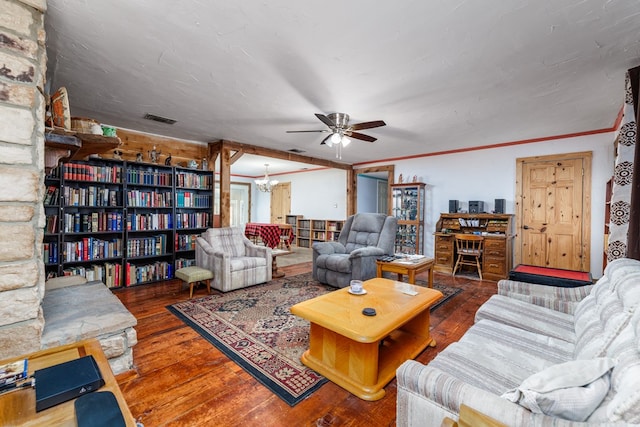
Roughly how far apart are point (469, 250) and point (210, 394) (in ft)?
14.6

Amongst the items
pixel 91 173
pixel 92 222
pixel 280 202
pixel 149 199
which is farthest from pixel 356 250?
pixel 280 202

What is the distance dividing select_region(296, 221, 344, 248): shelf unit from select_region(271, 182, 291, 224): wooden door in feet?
2.73

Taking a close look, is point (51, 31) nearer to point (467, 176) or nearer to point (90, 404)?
point (90, 404)

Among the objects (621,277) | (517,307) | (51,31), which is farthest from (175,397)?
(621,277)

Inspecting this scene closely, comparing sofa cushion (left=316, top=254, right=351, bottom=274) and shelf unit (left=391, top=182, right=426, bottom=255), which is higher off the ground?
shelf unit (left=391, top=182, right=426, bottom=255)

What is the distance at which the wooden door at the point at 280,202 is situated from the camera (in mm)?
9297

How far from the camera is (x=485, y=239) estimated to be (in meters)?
4.74

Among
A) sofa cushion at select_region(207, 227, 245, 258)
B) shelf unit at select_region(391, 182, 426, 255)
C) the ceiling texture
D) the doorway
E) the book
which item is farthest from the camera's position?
the doorway

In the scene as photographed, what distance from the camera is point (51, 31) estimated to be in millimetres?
1905

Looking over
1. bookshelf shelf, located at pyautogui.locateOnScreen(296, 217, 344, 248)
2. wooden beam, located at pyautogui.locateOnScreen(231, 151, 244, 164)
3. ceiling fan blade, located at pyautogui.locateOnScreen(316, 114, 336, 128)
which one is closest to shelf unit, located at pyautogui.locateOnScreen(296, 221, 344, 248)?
bookshelf shelf, located at pyautogui.locateOnScreen(296, 217, 344, 248)

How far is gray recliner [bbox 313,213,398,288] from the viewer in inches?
150

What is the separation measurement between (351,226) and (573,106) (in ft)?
10.3

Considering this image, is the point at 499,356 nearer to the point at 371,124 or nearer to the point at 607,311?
the point at 607,311

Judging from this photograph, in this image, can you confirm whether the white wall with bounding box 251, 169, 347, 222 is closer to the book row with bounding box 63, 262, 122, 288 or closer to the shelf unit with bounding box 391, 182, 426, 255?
the shelf unit with bounding box 391, 182, 426, 255
